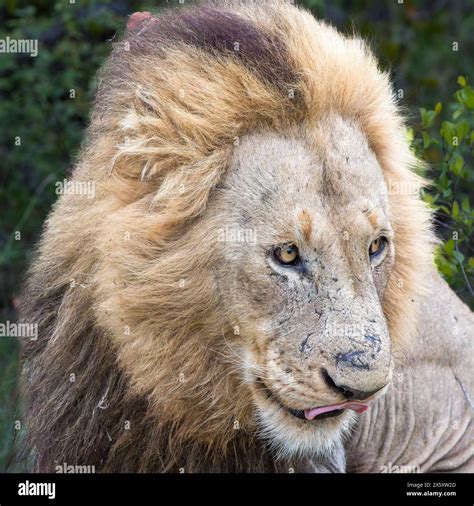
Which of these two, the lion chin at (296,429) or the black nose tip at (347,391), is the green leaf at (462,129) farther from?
the black nose tip at (347,391)

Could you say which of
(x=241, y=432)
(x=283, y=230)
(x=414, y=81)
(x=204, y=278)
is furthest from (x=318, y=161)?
(x=414, y=81)

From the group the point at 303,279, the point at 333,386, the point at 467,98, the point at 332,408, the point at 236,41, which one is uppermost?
the point at 236,41

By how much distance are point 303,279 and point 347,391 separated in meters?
0.38

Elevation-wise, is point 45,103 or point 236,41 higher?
point 236,41

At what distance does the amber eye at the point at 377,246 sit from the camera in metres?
3.77

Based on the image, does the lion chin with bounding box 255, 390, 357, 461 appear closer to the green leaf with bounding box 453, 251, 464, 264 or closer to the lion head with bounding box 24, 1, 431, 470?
the lion head with bounding box 24, 1, 431, 470

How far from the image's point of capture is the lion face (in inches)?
Answer: 137

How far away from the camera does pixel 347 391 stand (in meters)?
3.44

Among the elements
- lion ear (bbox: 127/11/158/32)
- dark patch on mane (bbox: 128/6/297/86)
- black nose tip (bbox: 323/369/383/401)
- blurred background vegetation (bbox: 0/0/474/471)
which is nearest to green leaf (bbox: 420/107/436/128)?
blurred background vegetation (bbox: 0/0/474/471)

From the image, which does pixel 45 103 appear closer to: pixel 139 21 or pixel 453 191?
pixel 453 191

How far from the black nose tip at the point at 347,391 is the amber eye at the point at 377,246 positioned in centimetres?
53

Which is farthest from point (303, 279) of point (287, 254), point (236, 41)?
point (236, 41)

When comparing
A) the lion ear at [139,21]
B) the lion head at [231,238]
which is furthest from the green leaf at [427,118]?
the lion ear at [139,21]

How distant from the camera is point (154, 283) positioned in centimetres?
373
